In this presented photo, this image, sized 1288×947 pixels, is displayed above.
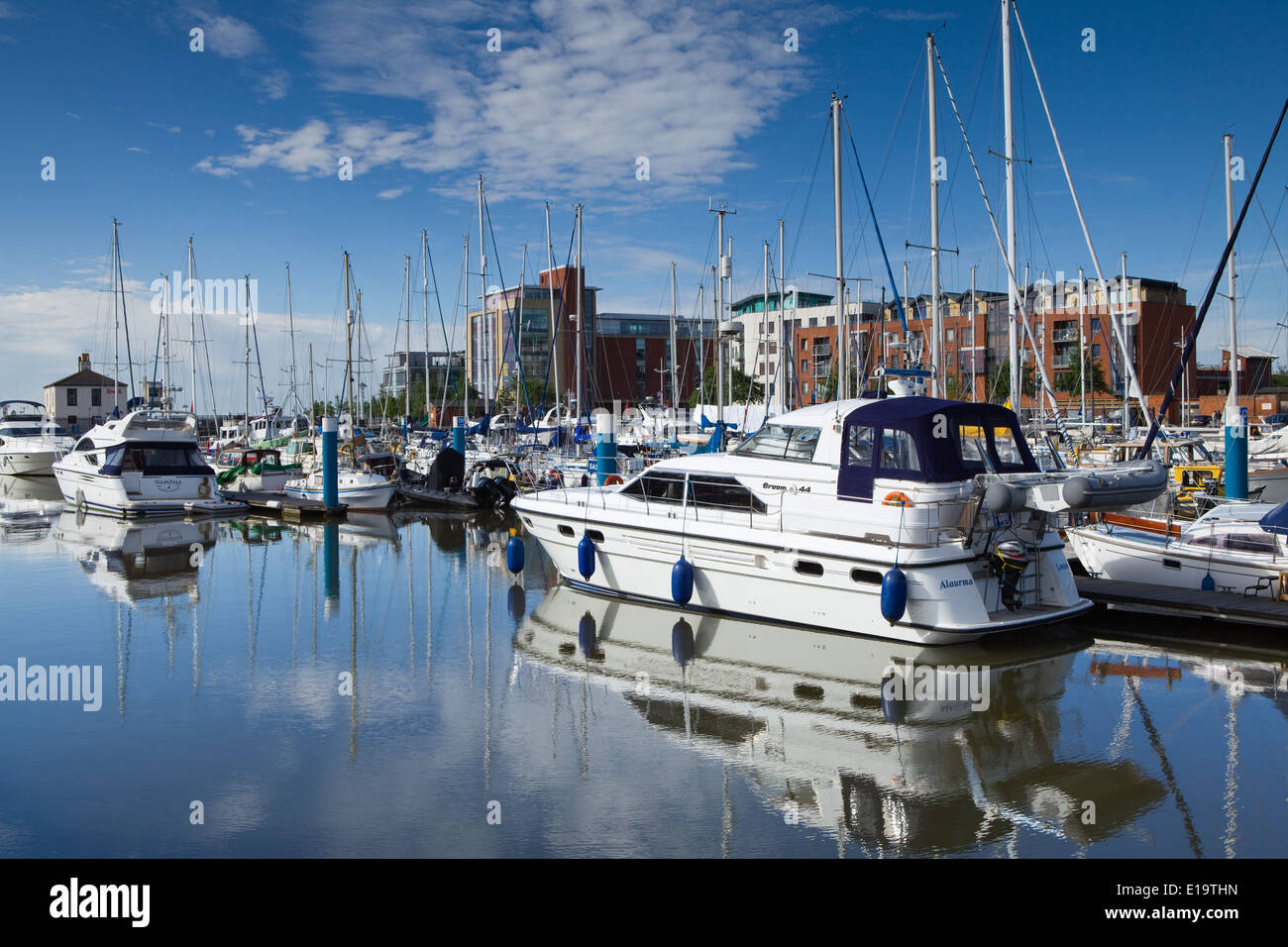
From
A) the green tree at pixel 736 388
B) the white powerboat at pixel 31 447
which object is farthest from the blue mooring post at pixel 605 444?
the green tree at pixel 736 388

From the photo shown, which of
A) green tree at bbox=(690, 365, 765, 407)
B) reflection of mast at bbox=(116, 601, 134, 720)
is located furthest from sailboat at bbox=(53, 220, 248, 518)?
green tree at bbox=(690, 365, 765, 407)

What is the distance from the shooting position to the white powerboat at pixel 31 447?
149 ft

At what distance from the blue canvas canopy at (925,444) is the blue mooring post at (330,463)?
18121 millimetres

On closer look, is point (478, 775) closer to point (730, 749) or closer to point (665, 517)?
point (730, 749)

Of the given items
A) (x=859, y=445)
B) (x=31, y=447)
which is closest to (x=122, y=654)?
(x=859, y=445)

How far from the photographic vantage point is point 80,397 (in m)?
74.3

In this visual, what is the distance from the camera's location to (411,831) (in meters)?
6.90

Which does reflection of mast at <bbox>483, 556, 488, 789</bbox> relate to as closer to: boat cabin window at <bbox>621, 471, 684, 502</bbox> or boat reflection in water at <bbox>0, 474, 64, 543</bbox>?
boat cabin window at <bbox>621, 471, 684, 502</bbox>

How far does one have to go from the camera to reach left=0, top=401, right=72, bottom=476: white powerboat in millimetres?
45375

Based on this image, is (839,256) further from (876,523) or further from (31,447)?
(31,447)

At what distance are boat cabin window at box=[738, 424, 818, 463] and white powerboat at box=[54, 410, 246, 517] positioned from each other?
18398 millimetres

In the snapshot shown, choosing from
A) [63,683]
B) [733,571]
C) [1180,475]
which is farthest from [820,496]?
[1180,475]

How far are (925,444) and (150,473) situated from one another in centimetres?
2306

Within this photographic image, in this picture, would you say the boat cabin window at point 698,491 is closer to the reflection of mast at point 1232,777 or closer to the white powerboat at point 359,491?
the reflection of mast at point 1232,777
